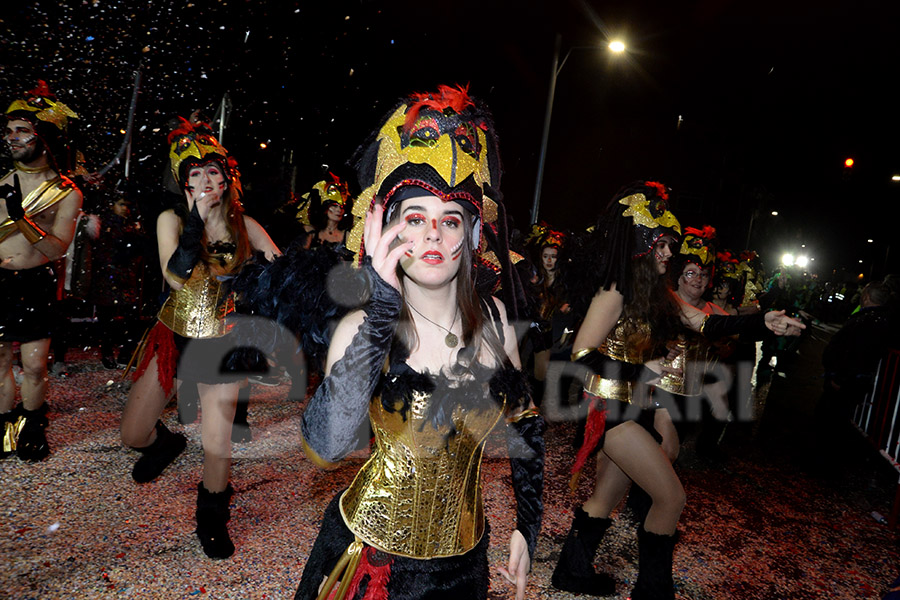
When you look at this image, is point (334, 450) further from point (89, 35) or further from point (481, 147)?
point (89, 35)

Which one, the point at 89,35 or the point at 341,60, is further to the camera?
the point at 341,60

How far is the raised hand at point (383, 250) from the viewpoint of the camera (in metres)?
1.51

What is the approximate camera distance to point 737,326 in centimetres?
310

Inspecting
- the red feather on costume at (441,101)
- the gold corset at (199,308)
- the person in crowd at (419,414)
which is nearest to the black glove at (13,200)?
the gold corset at (199,308)

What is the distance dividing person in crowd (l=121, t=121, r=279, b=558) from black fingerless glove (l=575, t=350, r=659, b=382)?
7.31ft

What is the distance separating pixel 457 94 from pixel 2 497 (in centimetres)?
420

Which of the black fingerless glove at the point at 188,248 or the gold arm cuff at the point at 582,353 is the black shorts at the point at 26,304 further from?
the gold arm cuff at the point at 582,353

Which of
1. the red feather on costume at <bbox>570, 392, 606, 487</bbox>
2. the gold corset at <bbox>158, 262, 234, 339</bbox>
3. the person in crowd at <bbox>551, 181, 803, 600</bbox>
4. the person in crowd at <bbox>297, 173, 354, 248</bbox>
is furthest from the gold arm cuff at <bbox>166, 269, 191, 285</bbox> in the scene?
the person in crowd at <bbox>297, 173, 354, 248</bbox>

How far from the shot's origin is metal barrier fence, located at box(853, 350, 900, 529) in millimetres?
5922

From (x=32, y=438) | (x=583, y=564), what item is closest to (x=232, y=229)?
(x=32, y=438)

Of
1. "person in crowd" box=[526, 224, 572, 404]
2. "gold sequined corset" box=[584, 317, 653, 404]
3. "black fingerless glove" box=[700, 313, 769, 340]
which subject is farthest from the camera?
"person in crowd" box=[526, 224, 572, 404]

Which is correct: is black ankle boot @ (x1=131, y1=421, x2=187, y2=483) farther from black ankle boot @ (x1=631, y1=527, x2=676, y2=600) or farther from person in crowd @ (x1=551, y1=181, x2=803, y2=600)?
black ankle boot @ (x1=631, y1=527, x2=676, y2=600)

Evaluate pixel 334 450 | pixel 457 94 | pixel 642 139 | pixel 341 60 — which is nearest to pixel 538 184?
pixel 341 60

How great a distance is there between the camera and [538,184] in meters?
10.5
